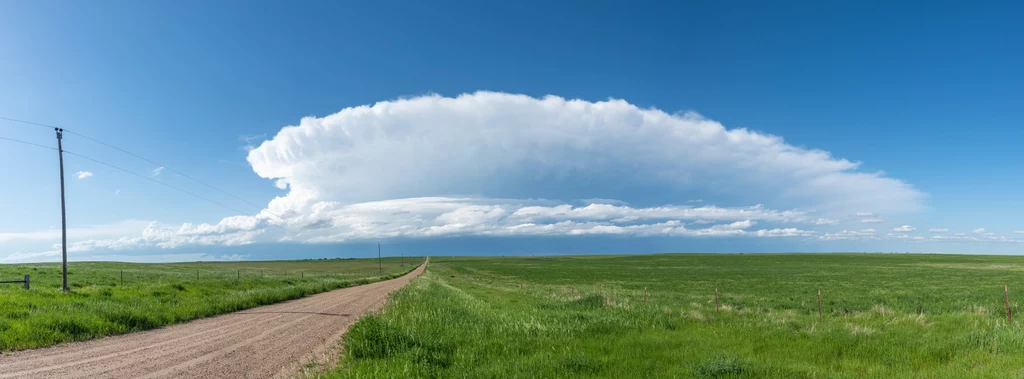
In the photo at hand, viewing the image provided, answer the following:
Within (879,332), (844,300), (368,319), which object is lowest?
(844,300)

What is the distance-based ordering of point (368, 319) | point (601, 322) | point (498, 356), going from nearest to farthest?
point (498, 356) → point (368, 319) → point (601, 322)

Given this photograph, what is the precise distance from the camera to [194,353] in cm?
1244

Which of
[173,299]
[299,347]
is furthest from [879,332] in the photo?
[173,299]

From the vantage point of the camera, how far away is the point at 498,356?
34.9ft

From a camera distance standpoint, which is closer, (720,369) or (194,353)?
(720,369)

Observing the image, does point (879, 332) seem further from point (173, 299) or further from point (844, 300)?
point (173, 299)

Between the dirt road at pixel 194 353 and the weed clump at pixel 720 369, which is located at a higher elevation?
the weed clump at pixel 720 369

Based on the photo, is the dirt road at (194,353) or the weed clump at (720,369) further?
the dirt road at (194,353)

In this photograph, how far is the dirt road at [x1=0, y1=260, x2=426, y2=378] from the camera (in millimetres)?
10406

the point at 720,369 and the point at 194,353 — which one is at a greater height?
the point at 720,369

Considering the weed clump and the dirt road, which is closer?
the weed clump

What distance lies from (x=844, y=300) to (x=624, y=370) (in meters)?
32.0

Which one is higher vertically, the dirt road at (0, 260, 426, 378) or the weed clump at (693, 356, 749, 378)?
the weed clump at (693, 356, 749, 378)

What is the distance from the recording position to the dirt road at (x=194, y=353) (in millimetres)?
10406
